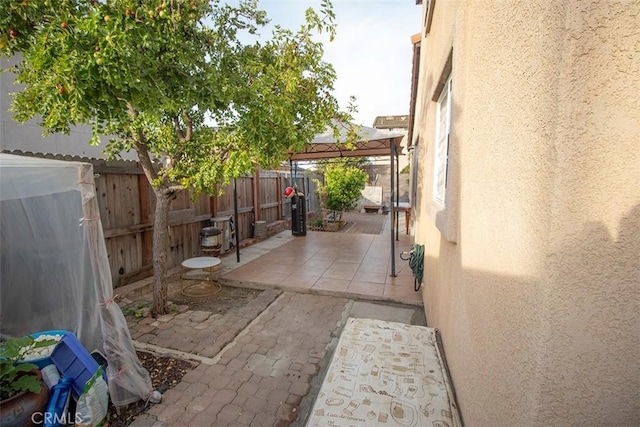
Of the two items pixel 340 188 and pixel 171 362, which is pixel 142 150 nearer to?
pixel 171 362

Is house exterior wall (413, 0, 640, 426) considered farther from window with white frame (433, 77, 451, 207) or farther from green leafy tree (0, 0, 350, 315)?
green leafy tree (0, 0, 350, 315)

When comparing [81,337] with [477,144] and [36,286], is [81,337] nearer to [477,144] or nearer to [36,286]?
[36,286]

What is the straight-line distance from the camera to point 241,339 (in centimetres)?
358

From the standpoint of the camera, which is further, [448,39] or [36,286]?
[36,286]

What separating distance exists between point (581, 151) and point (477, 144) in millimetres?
810

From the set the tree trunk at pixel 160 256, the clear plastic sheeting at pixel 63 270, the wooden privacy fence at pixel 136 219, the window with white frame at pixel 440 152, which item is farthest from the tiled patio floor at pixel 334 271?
the clear plastic sheeting at pixel 63 270

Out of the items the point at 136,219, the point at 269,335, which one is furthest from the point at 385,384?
the point at 136,219

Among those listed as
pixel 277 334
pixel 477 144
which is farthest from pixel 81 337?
pixel 477 144

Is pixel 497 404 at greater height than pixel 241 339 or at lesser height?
greater

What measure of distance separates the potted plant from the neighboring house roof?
27944 millimetres

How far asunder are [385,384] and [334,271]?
12.3 feet

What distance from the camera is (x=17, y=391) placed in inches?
78.4

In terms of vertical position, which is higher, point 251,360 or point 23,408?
point 23,408

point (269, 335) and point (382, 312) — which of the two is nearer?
point (269, 335)
